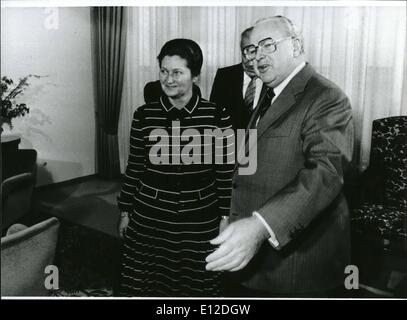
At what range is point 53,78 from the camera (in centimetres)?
146

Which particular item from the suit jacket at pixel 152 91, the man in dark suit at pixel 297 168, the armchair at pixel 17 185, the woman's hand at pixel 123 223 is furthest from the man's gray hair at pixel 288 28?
the armchair at pixel 17 185

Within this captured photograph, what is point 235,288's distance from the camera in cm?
137

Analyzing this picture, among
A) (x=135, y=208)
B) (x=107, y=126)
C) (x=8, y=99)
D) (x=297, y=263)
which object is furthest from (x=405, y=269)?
(x=8, y=99)

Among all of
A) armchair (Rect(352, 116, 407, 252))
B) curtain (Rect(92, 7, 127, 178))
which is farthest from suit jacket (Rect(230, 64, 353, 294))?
curtain (Rect(92, 7, 127, 178))

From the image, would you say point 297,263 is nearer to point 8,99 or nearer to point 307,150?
point 307,150

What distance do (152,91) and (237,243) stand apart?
658 mm

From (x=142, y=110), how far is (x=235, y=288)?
0.69m

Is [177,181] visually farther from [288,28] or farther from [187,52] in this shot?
[288,28]

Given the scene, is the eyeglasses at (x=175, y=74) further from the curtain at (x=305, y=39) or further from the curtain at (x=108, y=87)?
the curtain at (x=108, y=87)

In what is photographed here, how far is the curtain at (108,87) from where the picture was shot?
1.54 meters

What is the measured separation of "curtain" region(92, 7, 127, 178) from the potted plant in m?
0.26

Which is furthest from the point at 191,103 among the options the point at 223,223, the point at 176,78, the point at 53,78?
the point at 53,78

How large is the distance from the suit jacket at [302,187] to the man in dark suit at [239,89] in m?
0.13

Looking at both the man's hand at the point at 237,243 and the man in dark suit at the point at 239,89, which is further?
the man in dark suit at the point at 239,89
